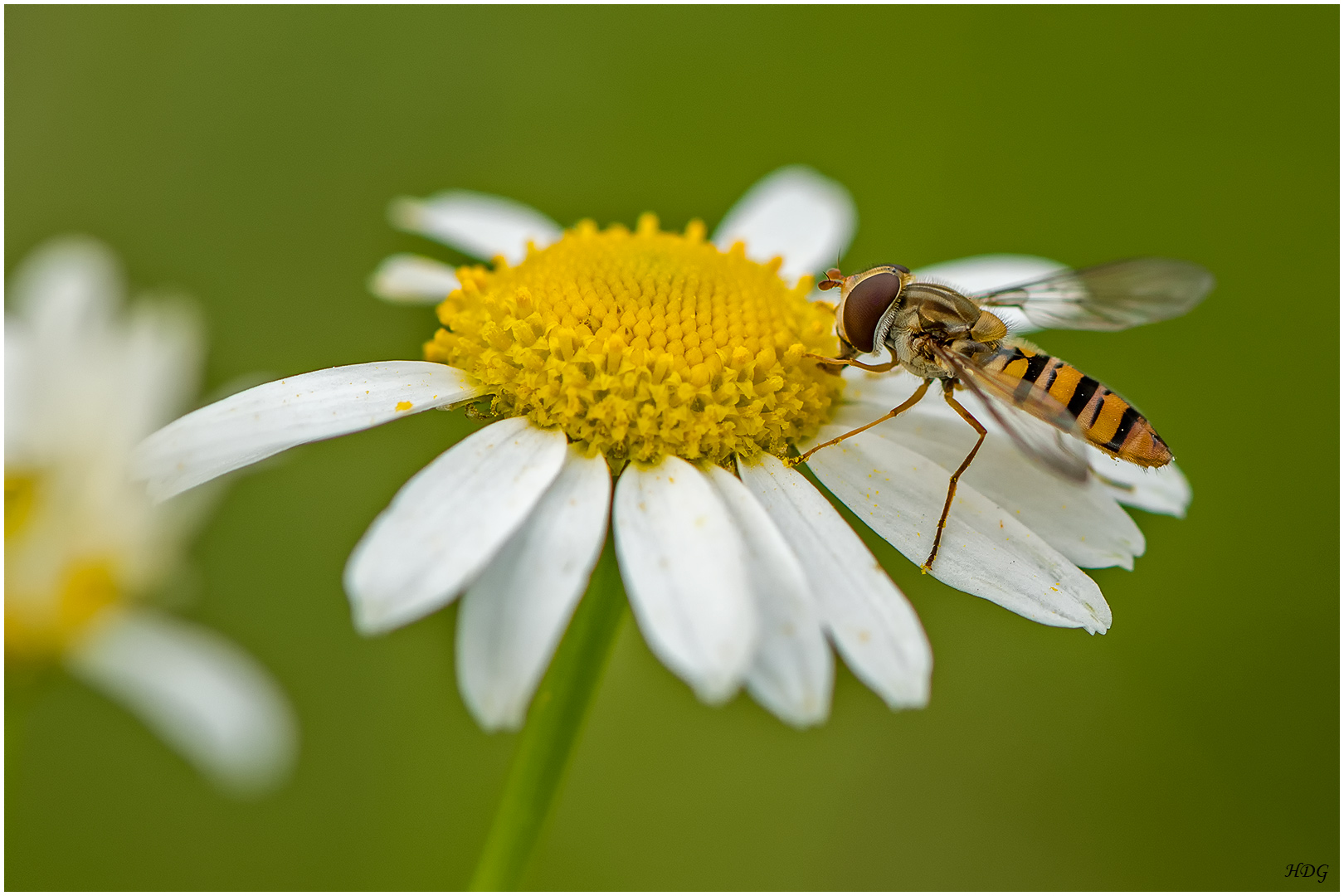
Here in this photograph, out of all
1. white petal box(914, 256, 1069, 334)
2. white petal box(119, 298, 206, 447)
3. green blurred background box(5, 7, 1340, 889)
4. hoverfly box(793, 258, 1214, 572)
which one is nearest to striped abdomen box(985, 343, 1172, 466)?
hoverfly box(793, 258, 1214, 572)

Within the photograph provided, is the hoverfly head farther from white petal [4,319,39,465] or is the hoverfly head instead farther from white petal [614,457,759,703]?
white petal [4,319,39,465]

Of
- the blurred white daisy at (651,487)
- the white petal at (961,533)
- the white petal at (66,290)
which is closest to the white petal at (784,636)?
the blurred white daisy at (651,487)

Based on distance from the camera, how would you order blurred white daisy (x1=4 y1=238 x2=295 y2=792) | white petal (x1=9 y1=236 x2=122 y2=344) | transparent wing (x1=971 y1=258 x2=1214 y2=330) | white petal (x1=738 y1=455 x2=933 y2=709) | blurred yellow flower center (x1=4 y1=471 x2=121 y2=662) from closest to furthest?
1. white petal (x1=738 y1=455 x2=933 y2=709)
2. blurred white daisy (x1=4 y1=238 x2=295 y2=792)
3. blurred yellow flower center (x1=4 y1=471 x2=121 y2=662)
4. transparent wing (x1=971 y1=258 x2=1214 y2=330)
5. white petal (x1=9 y1=236 x2=122 y2=344)

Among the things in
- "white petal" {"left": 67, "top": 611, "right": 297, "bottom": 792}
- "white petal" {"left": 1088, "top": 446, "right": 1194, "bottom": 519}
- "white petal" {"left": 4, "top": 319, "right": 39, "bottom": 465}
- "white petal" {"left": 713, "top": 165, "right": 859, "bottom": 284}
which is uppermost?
"white petal" {"left": 713, "top": 165, "right": 859, "bottom": 284}

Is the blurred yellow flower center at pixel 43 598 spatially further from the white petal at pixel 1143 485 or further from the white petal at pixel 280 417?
the white petal at pixel 1143 485

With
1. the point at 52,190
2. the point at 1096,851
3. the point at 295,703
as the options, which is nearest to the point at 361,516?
the point at 295,703

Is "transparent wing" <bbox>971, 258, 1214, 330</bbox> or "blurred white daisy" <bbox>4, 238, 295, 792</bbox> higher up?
"transparent wing" <bbox>971, 258, 1214, 330</bbox>
